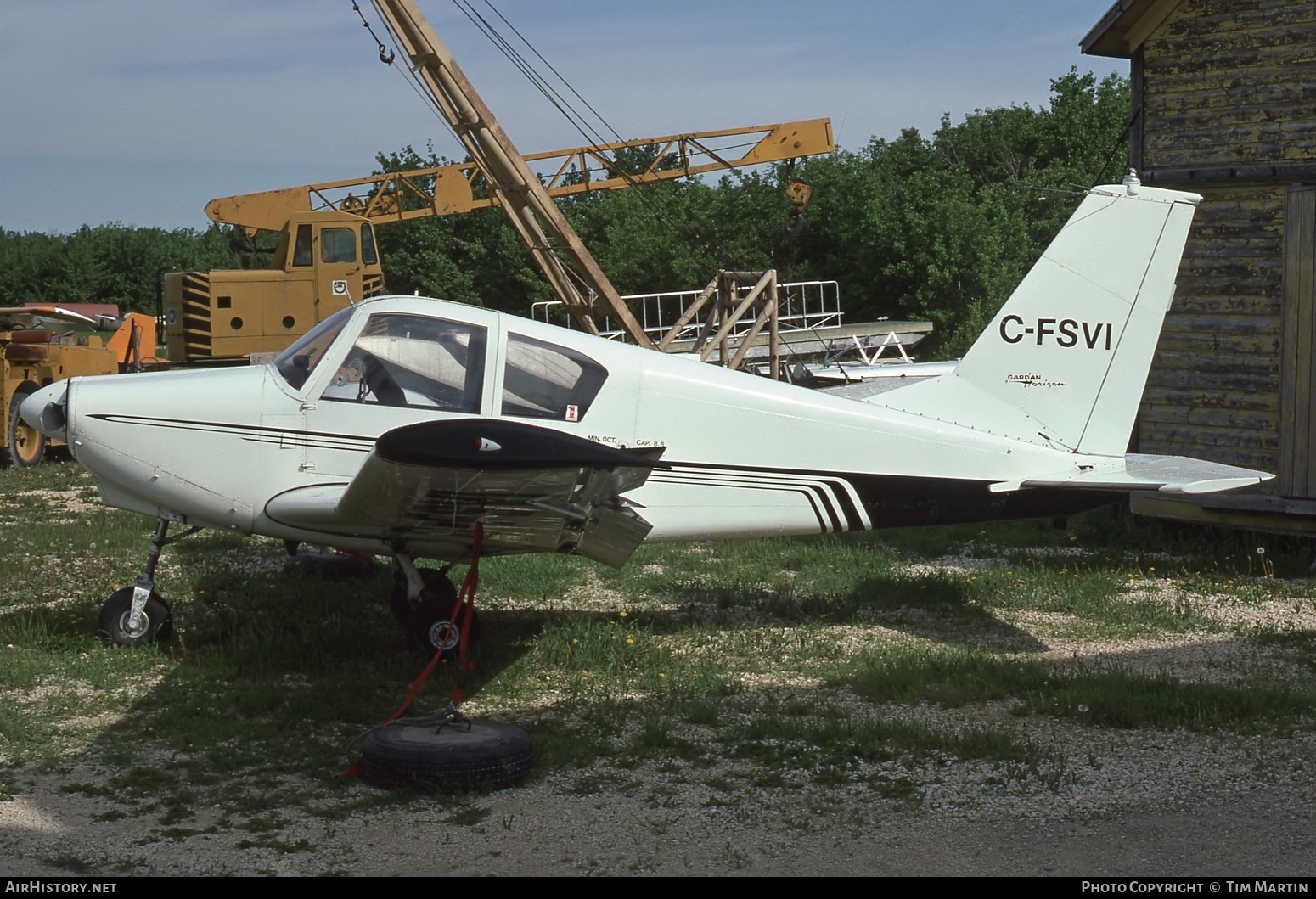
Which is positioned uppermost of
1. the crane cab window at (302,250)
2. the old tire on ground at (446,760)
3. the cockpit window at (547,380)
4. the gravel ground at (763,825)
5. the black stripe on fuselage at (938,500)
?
the crane cab window at (302,250)

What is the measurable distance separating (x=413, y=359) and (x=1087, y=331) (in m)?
4.38

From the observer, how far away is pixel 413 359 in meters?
6.54

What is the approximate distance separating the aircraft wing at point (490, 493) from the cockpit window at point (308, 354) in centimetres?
66

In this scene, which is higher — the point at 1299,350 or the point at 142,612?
the point at 1299,350

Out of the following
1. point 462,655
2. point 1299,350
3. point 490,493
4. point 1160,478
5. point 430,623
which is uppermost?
point 1299,350

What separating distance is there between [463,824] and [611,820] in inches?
23.0

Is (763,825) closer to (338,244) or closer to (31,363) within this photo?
(31,363)

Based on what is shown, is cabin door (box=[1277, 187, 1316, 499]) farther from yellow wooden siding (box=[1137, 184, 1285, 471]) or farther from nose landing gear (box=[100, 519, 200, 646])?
nose landing gear (box=[100, 519, 200, 646])

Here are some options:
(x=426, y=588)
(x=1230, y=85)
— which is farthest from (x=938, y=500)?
(x=1230, y=85)

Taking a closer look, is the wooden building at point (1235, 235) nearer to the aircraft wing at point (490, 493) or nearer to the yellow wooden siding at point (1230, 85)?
the yellow wooden siding at point (1230, 85)

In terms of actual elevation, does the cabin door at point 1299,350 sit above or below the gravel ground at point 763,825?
above

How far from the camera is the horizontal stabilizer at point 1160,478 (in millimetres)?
6520

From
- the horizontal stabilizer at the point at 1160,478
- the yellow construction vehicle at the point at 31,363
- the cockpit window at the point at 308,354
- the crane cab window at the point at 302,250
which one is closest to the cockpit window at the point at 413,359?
the cockpit window at the point at 308,354

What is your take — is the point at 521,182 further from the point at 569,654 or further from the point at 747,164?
the point at 569,654
